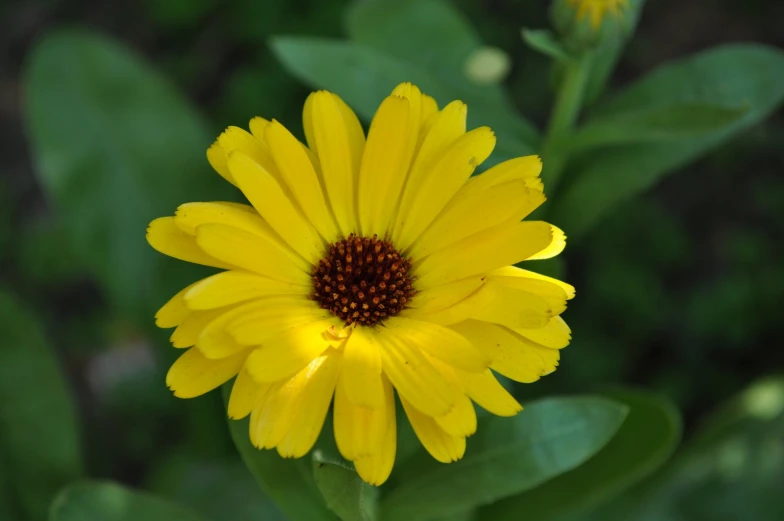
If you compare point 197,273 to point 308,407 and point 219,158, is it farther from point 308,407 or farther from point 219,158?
point 308,407

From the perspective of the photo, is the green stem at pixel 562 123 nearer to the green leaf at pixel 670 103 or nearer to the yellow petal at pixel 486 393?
the green leaf at pixel 670 103

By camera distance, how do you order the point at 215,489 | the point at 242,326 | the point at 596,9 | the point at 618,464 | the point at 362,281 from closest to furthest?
1. the point at 242,326
2. the point at 362,281
3. the point at 596,9
4. the point at 618,464
5. the point at 215,489

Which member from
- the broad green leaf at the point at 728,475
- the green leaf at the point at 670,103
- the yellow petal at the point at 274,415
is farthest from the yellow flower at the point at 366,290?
the broad green leaf at the point at 728,475

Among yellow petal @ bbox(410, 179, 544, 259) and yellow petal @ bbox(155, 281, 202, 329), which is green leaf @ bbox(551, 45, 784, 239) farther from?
yellow petal @ bbox(155, 281, 202, 329)

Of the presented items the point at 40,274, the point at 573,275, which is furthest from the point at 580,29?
the point at 40,274

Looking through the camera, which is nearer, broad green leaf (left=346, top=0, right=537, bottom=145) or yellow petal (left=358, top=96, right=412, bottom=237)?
yellow petal (left=358, top=96, right=412, bottom=237)

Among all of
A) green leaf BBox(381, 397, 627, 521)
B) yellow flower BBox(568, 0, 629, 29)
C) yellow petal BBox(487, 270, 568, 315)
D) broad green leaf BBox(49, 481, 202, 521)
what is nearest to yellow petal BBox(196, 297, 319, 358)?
yellow petal BBox(487, 270, 568, 315)

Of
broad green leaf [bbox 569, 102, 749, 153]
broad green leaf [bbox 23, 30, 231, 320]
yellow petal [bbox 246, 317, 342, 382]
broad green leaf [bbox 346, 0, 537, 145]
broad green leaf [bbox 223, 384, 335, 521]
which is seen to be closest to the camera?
yellow petal [bbox 246, 317, 342, 382]

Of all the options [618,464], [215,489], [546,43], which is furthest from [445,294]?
[215,489]
